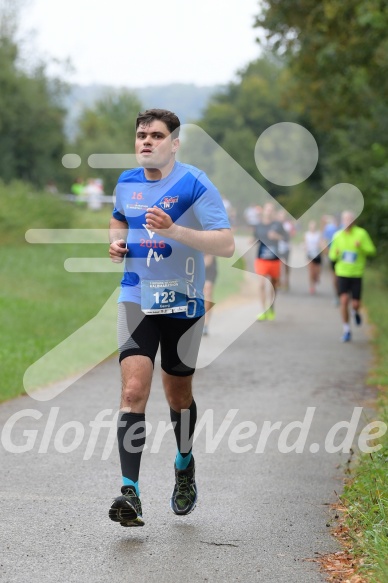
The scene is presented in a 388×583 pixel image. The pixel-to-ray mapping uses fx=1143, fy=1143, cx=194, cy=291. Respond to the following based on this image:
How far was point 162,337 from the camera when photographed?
615 cm

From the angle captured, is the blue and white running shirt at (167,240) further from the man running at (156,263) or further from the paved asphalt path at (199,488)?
the paved asphalt path at (199,488)

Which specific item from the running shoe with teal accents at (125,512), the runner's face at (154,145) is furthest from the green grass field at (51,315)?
the running shoe with teal accents at (125,512)

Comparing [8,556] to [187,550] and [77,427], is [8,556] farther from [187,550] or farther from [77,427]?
[77,427]

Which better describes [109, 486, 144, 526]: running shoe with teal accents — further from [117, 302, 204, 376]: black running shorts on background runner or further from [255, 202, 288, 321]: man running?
[255, 202, 288, 321]: man running

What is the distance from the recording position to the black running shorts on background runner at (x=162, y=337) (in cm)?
600

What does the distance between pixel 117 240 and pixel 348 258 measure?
11385 millimetres

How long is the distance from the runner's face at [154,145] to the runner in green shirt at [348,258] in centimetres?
1109

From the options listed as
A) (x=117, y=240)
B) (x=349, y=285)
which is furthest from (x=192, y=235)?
(x=349, y=285)

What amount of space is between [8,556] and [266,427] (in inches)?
174

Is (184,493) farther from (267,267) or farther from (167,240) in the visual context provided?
(267,267)

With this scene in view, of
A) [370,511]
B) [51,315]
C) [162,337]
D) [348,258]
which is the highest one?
[162,337]

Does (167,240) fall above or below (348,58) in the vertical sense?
below

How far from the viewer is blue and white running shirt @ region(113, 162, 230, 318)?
594 cm

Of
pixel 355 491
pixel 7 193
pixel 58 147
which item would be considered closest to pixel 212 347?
pixel 355 491
